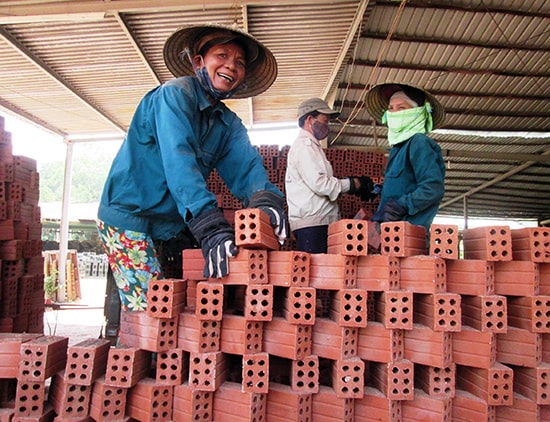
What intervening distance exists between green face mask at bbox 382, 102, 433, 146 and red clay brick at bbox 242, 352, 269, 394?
228cm

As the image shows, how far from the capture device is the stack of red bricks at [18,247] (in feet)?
17.1

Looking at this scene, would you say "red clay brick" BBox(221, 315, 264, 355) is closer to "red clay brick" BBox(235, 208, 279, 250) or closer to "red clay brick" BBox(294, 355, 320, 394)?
"red clay brick" BBox(294, 355, 320, 394)

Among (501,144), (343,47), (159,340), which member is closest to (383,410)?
(159,340)

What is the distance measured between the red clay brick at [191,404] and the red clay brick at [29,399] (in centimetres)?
77

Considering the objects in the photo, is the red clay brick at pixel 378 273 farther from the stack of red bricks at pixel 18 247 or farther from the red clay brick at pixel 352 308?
the stack of red bricks at pixel 18 247

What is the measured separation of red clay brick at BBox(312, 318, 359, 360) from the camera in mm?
2289

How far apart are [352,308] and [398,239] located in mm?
485

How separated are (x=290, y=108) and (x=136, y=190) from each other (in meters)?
6.92

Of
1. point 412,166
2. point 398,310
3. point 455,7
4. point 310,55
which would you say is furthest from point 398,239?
point 310,55

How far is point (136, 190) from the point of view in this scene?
8.32 feet

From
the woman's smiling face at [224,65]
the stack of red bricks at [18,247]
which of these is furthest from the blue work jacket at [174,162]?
the stack of red bricks at [18,247]

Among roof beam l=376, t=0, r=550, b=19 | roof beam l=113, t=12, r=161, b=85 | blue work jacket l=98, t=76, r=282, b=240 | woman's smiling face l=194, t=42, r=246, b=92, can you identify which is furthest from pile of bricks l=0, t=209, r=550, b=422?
roof beam l=113, t=12, r=161, b=85

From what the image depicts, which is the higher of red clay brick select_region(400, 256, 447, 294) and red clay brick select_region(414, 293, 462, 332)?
red clay brick select_region(400, 256, 447, 294)

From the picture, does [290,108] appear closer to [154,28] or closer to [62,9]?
[154,28]
